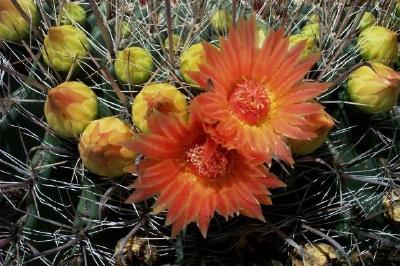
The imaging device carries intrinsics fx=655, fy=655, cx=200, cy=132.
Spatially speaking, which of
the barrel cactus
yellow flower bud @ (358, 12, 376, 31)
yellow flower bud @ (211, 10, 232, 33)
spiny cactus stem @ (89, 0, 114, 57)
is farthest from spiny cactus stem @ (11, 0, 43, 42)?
yellow flower bud @ (358, 12, 376, 31)

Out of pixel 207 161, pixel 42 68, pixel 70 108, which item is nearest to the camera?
pixel 207 161

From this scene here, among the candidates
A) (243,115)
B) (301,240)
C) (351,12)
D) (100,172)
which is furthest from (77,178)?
(351,12)

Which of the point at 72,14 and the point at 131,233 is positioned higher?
the point at 72,14

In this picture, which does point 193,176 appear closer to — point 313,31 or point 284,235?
point 284,235

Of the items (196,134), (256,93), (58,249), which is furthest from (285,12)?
(58,249)

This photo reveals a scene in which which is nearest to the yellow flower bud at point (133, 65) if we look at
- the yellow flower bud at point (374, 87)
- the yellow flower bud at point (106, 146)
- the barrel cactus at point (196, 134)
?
the barrel cactus at point (196, 134)

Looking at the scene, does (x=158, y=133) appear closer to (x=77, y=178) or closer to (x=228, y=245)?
(x=77, y=178)

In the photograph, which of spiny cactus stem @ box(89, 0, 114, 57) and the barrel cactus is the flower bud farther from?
spiny cactus stem @ box(89, 0, 114, 57)
